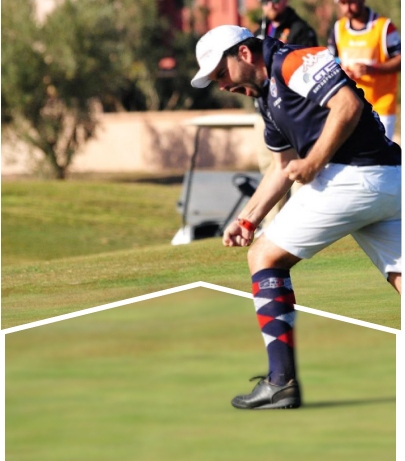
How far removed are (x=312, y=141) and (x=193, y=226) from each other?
25.0 feet

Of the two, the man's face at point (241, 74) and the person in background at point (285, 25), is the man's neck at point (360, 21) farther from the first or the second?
the man's face at point (241, 74)

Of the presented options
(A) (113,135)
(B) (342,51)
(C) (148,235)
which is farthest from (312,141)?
(A) (113,135)

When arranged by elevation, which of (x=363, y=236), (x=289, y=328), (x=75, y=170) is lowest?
(x=289, y=328)

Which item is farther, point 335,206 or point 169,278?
point 169,278

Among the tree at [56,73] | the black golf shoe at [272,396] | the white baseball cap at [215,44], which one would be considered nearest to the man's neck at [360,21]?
the white baseball cap at [215,44]

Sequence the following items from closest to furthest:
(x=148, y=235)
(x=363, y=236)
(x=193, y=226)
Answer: (x=363, y=236)
(x=193, y=226)
(x=148, y=235)

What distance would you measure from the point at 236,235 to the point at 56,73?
22.6 m

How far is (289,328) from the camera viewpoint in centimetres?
534

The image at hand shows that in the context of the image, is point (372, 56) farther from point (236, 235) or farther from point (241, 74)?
Result: point (241, 74)

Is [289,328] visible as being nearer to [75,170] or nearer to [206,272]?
[206,272]

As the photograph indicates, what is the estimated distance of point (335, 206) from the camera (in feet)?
17.0

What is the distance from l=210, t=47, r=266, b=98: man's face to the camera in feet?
17.2

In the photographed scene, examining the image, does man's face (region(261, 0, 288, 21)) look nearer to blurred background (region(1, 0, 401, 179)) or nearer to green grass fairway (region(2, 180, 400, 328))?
green grass fairway (region(2, 180, 400, 328))

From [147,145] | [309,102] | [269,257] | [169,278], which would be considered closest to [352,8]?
[169,278]
